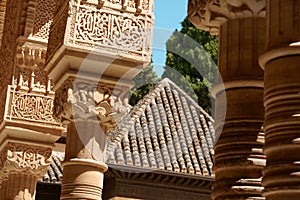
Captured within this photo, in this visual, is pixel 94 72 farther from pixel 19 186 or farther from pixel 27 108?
pixel 19 186

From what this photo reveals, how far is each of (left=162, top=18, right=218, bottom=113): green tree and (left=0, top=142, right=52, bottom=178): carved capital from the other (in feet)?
73.2

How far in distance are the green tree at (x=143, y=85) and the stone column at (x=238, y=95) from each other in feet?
87.3

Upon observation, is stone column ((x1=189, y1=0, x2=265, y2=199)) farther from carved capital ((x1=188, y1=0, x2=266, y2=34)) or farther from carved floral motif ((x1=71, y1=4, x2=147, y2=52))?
carved floral motif ((x1=71, y1=4, x2=147, y2=52))

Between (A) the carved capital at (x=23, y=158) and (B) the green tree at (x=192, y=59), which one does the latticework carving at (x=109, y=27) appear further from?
(B) the green tree at (x=192, y=59)

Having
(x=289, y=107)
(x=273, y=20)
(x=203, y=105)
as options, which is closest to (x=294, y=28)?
(x=273, y=20)

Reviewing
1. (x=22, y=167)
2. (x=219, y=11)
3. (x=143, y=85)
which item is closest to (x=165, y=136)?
(x=22, y=167)

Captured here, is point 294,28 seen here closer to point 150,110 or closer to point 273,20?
point 273,20

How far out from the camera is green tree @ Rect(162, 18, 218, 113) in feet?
109

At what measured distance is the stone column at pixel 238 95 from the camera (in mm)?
4336

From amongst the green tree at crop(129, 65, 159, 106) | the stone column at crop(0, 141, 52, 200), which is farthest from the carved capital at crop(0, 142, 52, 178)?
the green tree at crop(129, 65, 159, 106)

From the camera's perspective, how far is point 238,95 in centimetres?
455

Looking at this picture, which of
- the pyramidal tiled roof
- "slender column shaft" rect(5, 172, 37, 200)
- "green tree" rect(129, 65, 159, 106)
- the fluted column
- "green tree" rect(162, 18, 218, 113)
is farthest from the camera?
"green tree" rect(162, 18, 218, 113)

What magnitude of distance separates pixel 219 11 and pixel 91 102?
2.78m

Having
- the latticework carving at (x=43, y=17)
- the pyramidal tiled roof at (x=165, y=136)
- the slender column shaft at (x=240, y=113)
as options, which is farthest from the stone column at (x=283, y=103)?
the pyramidal tiled roof at (x=165, y=136)
